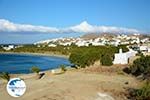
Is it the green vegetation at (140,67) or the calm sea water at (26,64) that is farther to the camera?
A: the calm sea water at (26,64)

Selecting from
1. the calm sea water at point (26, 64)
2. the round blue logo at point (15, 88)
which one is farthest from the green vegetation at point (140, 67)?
the calm sea water at point (26, 64)

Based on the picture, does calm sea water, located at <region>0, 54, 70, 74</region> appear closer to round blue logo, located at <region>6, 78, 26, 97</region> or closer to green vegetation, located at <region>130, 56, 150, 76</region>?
green vegetation, located at <region>130, 56, 150, 76</region>

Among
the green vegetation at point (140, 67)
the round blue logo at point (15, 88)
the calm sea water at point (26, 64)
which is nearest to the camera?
the round blue logo at point (15, 88)

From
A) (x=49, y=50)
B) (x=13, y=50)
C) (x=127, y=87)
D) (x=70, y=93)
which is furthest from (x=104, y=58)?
(x=13, y=50)

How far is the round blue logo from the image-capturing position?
1069cm

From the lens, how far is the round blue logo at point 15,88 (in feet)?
35.1

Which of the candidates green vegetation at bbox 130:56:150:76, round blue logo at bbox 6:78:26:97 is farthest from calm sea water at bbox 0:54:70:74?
round blue logo at bbox 6:78:26:97

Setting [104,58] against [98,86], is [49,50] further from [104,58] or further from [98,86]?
[98,86]

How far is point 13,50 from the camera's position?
7303 inches

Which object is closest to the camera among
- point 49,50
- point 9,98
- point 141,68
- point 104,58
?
point 9,98

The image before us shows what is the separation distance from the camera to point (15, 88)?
10.9 m

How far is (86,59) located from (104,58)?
181 inches

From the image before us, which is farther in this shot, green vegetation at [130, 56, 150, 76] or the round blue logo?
green vegetation at [130, 56, 150, 76]

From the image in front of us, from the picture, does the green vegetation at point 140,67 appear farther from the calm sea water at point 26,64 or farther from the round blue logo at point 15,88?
the calm sea water at point 26,64
